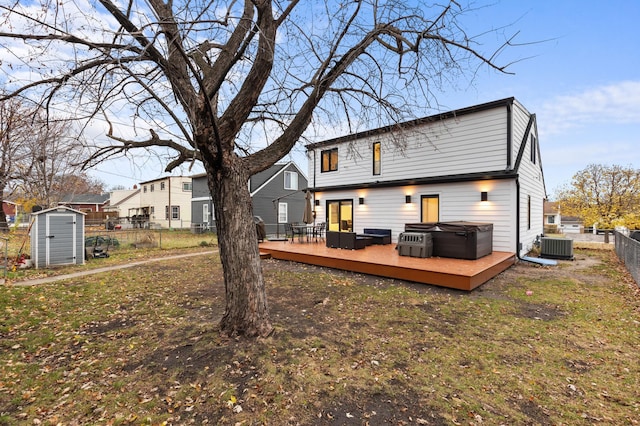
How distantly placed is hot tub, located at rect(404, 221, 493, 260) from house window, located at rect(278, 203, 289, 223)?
579 inches

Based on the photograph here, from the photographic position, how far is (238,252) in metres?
3.89

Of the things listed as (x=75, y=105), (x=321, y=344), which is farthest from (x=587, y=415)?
(x=75, y=105)

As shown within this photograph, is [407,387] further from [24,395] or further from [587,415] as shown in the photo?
[24,395]

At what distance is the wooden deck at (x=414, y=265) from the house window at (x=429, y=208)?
2522 millimetres

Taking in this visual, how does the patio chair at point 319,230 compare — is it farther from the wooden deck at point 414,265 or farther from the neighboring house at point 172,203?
the neighboring house at point 172,203

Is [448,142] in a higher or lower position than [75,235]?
higher

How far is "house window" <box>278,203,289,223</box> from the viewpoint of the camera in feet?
73.5

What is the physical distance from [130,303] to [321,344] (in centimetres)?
446

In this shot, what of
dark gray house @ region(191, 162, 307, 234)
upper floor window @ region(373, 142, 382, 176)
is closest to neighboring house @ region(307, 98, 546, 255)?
upper floor window @ region(373, 142, 382, 176)

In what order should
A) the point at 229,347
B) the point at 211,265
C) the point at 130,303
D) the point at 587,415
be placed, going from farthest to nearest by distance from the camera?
the point at 211,265 → the point at 130,303 → the point at 229,347 → the point at 587,415

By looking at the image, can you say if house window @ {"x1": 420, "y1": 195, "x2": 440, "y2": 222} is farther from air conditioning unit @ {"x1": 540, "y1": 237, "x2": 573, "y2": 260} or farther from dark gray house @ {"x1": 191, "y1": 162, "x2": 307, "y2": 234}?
dark gray house @ {"x1": 191, "y1": 162, "x2": 307, "y2": 234}

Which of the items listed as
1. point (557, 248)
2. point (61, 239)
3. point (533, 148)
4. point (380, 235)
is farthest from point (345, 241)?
point (61, 239)

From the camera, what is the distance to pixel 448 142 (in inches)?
414

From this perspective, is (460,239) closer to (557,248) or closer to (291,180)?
(557,248)
